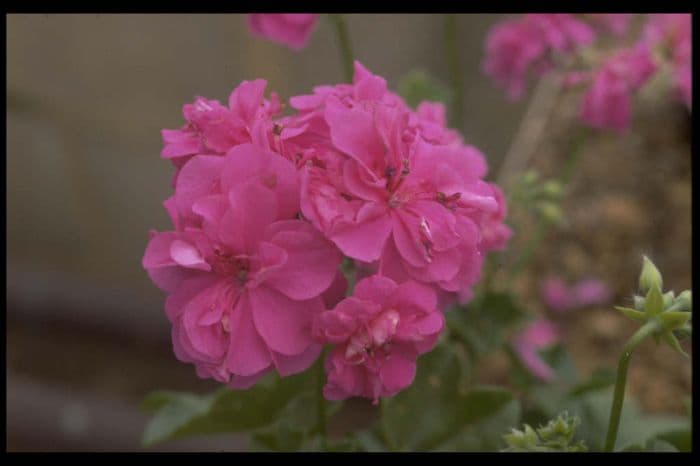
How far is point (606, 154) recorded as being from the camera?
5.05ft

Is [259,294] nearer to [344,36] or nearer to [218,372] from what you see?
[218,372]

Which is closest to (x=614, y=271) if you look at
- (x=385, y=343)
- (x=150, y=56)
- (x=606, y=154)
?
(x=606, y=154)

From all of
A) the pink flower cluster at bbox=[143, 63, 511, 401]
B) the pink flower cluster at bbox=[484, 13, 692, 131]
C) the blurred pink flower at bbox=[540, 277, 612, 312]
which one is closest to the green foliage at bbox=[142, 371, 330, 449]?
the pink flower cluster at bbox=[143, 63, 511, 401]

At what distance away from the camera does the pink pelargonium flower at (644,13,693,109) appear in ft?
2.68

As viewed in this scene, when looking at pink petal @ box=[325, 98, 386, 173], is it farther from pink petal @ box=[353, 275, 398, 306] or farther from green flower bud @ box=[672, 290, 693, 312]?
green flower bud @ box=[672, 290, 693, 312]

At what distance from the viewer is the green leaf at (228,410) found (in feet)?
2.20

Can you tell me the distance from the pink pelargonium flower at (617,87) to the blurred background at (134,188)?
1.57ft

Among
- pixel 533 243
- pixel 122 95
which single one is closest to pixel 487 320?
pixel 533 243

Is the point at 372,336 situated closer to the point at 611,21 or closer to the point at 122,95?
the point at 611,21

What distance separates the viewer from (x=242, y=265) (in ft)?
1.48

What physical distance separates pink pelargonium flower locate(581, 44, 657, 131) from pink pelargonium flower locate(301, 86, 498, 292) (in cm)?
39

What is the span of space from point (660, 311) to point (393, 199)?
158 millimetres
